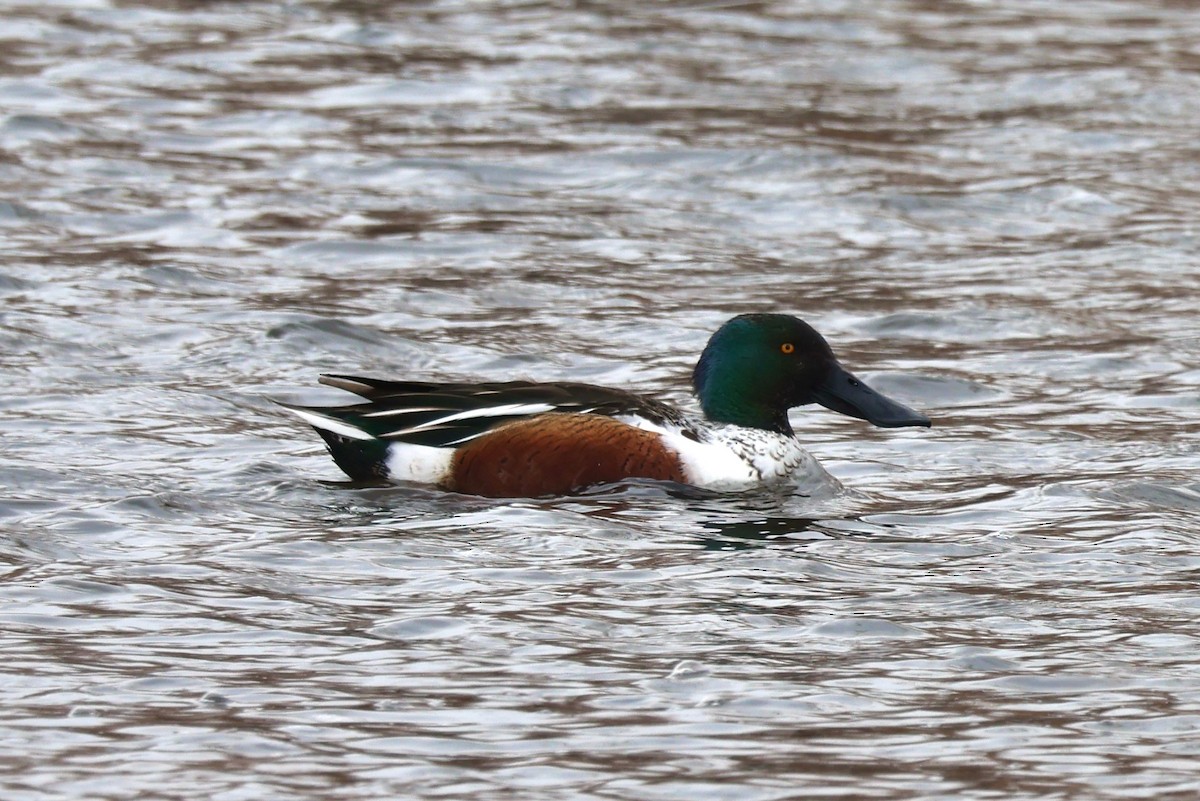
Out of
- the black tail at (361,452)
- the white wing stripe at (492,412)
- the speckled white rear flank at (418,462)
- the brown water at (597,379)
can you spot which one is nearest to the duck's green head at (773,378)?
the brown water at (597,379)

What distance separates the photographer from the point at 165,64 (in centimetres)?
1638

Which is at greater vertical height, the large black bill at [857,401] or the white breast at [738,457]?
the large black bill at [857,401]

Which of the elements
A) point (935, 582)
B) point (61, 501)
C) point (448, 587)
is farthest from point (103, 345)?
point (935, 582)

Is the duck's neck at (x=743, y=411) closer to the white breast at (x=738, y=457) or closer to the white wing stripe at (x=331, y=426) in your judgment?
the white breast at (x=738, y=457)

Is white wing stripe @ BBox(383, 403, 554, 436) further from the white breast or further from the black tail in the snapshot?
the white breast

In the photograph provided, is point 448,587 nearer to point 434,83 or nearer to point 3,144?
point 3,144

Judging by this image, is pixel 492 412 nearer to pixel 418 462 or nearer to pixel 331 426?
pixel 418 462

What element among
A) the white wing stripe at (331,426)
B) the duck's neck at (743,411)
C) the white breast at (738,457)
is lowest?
the white breast at (738,457)

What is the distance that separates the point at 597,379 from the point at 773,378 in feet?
5.33

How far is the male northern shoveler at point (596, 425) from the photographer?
827 centimetres

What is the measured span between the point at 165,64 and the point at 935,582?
34.5 feet

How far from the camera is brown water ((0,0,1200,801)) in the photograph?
219 inches

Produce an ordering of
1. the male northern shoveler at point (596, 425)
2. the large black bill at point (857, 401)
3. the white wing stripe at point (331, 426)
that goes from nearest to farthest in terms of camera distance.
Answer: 1. the male northern shoveler at point (596, 425)
2. the white wing stripe at point (331, 426)
3. the large black bill at point (857, 401)

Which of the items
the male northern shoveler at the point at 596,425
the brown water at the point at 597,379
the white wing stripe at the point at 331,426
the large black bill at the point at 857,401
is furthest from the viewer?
the large black bill at the point at 857,401
